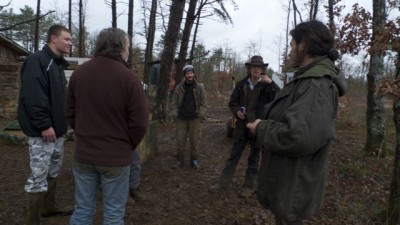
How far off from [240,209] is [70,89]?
284 cm

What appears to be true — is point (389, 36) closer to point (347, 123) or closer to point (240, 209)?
point (240, 209)

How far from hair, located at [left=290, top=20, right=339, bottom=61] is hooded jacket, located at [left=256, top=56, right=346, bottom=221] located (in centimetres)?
6

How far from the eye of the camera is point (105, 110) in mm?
2559

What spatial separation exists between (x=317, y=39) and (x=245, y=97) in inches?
105

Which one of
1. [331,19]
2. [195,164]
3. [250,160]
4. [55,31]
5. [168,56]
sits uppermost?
[331,19]

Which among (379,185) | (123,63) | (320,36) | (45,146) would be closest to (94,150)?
(123,63)

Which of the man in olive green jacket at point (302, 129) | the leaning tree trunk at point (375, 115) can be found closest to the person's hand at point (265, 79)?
the man in olive green jacket at point (302, 129)

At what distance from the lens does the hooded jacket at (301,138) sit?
2152 millimetres

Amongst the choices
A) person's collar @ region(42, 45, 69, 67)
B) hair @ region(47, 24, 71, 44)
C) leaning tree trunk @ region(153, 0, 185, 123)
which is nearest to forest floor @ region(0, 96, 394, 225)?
person's collar @ region(42, 45, 69, 67)

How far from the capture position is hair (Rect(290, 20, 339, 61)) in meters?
2.36

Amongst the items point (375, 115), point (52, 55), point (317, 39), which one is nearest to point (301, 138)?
point (317, 39)

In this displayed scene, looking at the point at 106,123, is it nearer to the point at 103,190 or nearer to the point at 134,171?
the point at 103,190

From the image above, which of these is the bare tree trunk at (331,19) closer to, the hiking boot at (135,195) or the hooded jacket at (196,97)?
the hooded jacket at (196,97)

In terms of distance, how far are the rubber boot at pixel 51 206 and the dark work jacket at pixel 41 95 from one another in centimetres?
73
